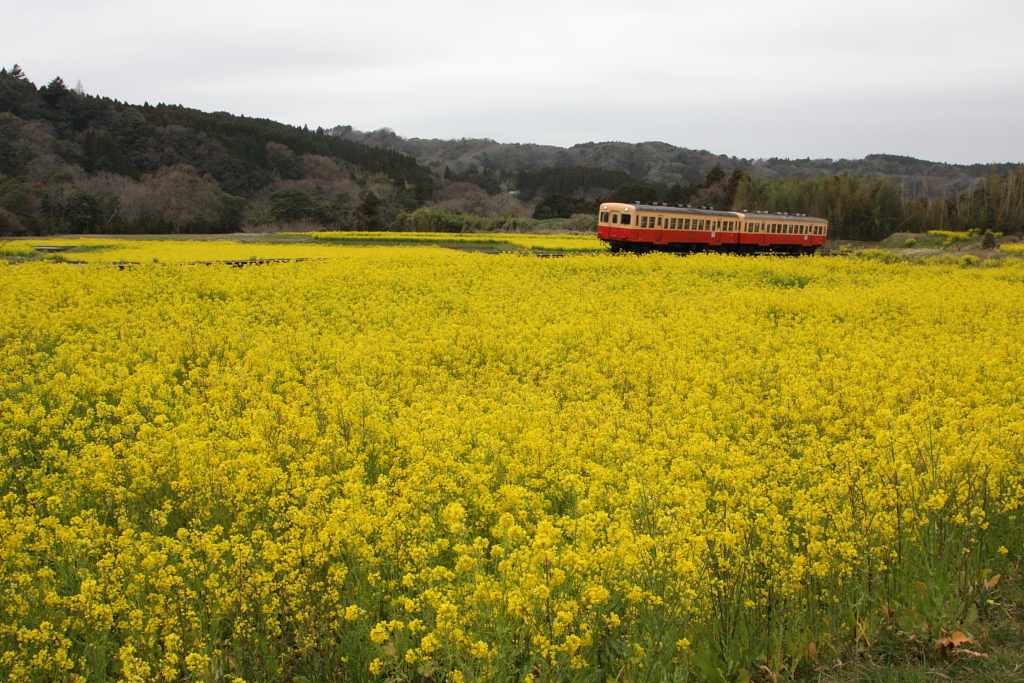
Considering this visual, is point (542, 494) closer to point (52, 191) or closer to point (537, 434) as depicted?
point (537, 434)

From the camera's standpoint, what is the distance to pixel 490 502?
4934 millimetres

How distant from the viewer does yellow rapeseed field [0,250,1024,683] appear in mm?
3709

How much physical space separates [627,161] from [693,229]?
327 ft

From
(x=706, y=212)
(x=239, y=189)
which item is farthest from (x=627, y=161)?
(x=706, y=212)

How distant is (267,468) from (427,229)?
47695 millimetres

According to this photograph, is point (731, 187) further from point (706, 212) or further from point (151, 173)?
point (151, 173)

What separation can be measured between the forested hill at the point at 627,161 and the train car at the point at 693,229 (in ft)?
244

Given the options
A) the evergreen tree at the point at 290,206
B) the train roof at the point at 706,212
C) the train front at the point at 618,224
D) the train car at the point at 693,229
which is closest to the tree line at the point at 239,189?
the evergreen tree at the point at 290,206

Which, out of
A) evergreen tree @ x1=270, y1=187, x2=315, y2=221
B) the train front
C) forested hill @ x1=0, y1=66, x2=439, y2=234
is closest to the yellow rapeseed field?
the train front

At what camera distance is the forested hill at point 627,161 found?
11800cm

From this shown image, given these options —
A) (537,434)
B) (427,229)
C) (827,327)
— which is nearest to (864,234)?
(427,229)

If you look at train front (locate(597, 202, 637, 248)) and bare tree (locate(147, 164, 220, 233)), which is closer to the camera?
train front (locate(597, 202, 637, 248))

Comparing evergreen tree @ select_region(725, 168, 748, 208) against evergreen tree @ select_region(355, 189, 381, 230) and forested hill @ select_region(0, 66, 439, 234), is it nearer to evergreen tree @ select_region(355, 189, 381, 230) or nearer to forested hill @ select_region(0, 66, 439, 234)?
forested hill @ select_region(0, 66, 439, 234)

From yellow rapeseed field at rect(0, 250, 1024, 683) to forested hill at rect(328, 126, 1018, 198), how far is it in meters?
104
